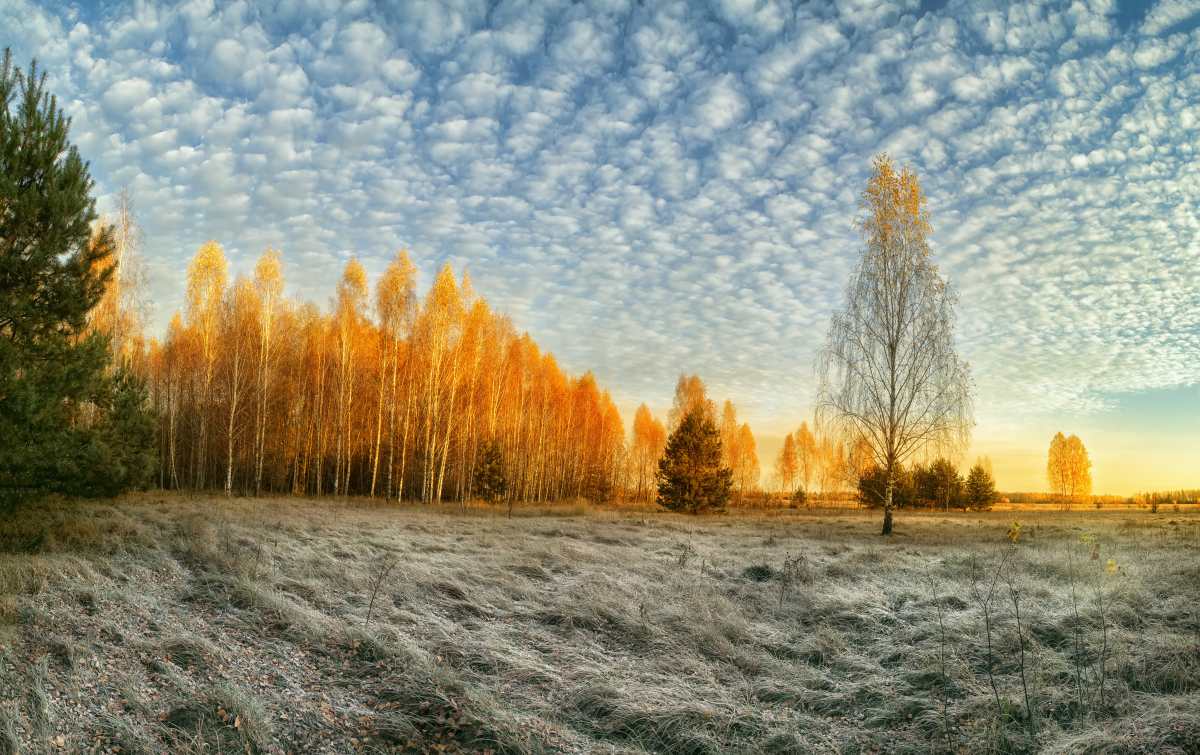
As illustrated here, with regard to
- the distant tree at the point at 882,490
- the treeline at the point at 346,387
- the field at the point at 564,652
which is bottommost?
the distant tree at the point at 882,490

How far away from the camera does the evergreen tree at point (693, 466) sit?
25625mm

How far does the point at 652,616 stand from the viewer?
6254 mm

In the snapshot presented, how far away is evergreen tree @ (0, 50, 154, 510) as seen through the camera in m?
7.44

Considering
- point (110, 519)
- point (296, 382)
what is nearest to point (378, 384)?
point (296, 382)

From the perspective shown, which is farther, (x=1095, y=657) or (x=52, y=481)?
(x=52, y=481)

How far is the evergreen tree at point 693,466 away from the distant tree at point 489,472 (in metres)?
8.81

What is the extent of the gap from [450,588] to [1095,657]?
6.68 m

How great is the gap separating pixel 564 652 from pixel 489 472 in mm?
24622

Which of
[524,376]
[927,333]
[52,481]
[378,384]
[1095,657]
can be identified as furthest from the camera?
[524,376]

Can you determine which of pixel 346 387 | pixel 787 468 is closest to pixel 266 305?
pixel 346 387

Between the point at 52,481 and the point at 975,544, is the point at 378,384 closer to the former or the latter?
the point at 52,481

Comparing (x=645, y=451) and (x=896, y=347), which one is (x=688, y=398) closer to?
(x=645, y=451)

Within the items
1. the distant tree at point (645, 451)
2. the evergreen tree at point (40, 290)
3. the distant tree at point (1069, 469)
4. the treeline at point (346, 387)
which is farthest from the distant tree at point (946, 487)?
the evergreen tree at point (40, 290)

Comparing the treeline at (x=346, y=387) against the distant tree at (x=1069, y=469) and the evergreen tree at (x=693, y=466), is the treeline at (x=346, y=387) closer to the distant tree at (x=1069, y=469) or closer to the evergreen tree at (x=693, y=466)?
the evergreen tree at (x=693, y=466)
